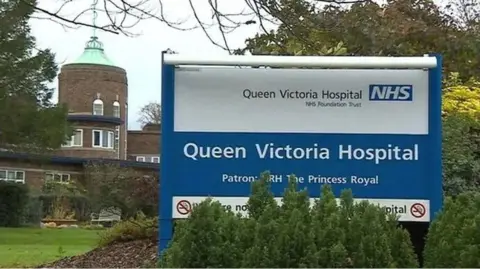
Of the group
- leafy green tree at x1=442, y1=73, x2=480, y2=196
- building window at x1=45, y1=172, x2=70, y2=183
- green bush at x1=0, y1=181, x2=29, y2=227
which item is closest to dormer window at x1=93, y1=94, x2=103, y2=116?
building window at x1=45, y1=172, x2=70, y2=183

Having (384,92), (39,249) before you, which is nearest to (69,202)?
(39,249)

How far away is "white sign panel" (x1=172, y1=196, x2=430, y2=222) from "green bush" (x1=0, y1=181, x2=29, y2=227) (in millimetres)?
32192

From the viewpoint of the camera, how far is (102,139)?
62.7 metres

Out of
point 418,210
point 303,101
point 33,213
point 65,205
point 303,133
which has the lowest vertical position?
point 33,213

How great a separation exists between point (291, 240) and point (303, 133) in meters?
1.61

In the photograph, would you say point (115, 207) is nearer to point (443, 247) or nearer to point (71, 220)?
point (71, 220)

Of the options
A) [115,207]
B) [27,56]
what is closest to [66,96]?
[115,207]

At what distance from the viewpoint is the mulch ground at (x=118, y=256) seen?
909 cm

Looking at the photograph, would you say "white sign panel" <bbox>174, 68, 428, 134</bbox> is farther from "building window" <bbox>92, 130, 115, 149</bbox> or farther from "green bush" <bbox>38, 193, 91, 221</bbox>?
"building window" <bbox>92, 130, 115, 149</bbox>

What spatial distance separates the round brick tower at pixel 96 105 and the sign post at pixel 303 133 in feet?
181

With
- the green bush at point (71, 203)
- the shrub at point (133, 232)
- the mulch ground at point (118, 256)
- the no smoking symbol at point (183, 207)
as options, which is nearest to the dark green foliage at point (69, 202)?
the green bush at point (71, 203)

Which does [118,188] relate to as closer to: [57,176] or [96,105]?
[57,176]

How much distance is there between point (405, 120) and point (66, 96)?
59.2m

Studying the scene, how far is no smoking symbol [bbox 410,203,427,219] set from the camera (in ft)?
18.8
